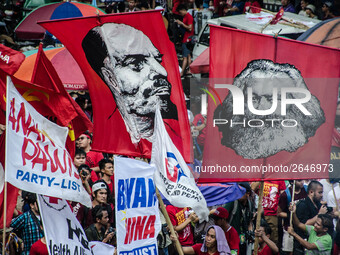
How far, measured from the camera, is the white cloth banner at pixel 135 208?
26.0 feet

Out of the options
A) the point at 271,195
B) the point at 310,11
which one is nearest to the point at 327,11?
the point at 310,11

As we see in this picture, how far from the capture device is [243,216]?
1059cm

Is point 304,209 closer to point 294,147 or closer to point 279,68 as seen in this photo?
point 294,147

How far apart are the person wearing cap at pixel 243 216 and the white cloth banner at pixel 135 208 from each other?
259cm

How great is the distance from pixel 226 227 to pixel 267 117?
67.9 inches

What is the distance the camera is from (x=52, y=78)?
9500mm

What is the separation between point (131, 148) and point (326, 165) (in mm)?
2390

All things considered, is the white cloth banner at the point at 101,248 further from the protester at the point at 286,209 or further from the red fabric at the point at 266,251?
the protester at the point at 286,209

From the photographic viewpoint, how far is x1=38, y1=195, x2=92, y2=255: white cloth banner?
8.05 metres

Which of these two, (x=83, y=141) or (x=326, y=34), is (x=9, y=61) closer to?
(x=83, y=141)

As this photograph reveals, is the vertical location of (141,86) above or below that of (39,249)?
above

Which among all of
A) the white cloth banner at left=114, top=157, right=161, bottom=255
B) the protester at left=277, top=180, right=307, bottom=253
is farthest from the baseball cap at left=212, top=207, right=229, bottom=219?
the white cloth banner at left=114, top=157, right=161, bottom=255

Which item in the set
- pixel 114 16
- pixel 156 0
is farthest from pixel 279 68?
pixel 156 0

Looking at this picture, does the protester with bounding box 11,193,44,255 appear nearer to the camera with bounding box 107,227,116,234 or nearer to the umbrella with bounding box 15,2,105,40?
the camera with bounding box 107,227,116,234
